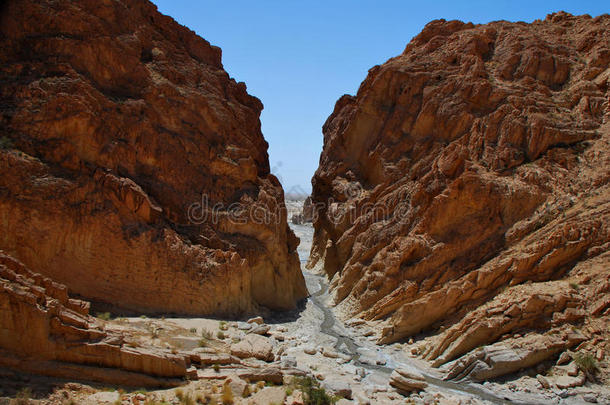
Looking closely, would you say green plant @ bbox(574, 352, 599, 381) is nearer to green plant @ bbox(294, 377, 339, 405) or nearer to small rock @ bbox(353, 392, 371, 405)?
small rock @ bbox(353, 392, 371, 405)

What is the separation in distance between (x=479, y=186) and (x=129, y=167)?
16.8 metres

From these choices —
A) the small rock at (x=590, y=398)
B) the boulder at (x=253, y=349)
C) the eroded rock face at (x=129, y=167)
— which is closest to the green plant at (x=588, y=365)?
the small rock at (x=590, y=398)

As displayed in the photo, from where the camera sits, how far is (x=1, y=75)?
1633 cm

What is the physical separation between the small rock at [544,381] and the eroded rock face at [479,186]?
1936mm

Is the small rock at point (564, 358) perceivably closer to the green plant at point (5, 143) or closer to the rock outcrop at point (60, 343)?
the rock outcrop at point (60, 343)

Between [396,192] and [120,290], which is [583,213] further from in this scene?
[120,290]

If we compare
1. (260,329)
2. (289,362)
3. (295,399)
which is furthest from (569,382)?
(260,329)

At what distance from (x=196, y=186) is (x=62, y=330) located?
10785mm

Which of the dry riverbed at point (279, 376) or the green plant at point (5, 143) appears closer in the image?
the dry riverbed at point (279, 376)

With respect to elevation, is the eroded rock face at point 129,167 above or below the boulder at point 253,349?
above

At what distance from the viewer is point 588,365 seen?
1473 centimetres

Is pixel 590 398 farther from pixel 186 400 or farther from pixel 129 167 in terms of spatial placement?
pixel 129 167

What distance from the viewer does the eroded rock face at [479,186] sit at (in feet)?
59.2

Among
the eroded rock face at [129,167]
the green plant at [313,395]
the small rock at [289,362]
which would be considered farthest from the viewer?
the small rock at [289,362]
